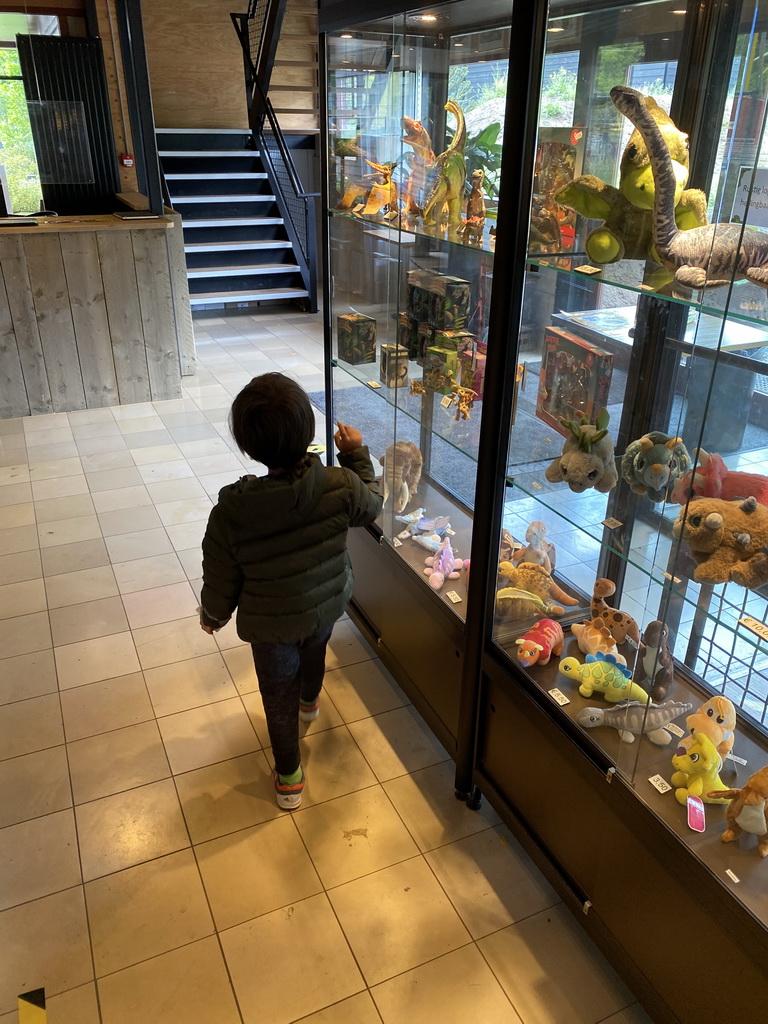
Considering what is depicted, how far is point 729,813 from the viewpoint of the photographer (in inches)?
56.7

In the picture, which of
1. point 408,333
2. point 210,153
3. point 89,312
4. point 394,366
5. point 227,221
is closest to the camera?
point 408,333

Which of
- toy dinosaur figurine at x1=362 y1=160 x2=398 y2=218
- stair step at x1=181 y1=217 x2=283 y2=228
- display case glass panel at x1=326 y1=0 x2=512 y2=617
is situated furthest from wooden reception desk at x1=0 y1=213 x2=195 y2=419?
toy dinosaur figurine at x1=362 y1=160 x2=398 y2=218

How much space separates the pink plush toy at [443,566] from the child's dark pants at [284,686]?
1.17 feet

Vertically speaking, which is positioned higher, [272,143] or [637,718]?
[272,143]

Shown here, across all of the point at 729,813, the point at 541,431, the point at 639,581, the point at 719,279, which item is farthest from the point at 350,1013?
the point at 719,279

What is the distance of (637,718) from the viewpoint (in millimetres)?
1667

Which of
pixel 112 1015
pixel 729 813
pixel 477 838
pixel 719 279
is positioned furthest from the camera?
pixel 477 838

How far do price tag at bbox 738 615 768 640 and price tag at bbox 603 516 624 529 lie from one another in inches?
12.3

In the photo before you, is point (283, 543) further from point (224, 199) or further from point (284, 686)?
point (224, 199)

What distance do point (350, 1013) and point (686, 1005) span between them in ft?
2.25

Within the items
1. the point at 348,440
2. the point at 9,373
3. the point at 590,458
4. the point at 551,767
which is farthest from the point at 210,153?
the point at 551,767

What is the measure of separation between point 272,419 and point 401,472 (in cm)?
88

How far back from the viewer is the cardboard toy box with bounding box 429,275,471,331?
2117 mm

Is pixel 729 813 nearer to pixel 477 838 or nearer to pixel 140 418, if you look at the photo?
pixel 477 838
